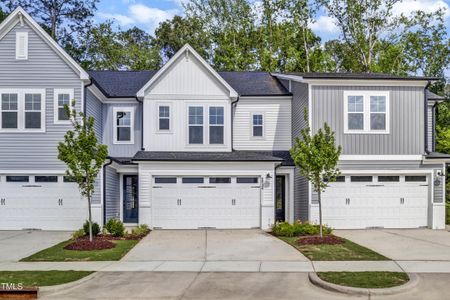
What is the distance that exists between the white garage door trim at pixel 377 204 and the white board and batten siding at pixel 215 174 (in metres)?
2.46

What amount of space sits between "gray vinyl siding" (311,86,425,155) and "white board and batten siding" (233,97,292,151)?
11.9ft

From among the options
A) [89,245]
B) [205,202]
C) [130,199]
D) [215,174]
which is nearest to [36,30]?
[130,199]

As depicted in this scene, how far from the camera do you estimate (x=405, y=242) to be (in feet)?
65.3

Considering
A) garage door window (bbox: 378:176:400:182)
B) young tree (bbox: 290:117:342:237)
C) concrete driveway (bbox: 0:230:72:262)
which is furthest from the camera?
garage door window (bbox: 378:176:400:182)

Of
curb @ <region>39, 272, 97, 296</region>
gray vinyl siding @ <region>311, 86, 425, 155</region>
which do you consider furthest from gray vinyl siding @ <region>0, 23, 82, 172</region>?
curb @ <region>39, 272, 97, 296</region>

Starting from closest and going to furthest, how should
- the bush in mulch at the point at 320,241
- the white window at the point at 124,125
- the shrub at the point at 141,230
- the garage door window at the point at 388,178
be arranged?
the bush in mulch at the point at 320,241 → the shrub at the point at 141,230 → the garage door window at the point at 388,178 → the white window at the point at 124,125

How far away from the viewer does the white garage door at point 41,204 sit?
24.2 meters

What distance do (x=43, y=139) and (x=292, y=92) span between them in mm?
11775

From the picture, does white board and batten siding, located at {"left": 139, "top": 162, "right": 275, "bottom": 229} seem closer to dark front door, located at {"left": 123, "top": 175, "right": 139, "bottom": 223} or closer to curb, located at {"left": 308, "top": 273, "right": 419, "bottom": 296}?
dark front door, located at {"left": 123, "top": 175, "right": 139, "bottom": 223}

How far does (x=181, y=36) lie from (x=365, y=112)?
96.3 feet

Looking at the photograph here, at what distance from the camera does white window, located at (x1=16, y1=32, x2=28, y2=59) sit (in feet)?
80.0

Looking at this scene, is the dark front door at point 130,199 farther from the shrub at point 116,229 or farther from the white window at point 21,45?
the white window at point 21,45

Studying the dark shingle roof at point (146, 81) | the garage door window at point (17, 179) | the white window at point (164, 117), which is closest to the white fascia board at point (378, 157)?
the dark shingle roof at point (146, 81)

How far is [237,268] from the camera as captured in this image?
1503cm
